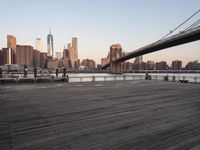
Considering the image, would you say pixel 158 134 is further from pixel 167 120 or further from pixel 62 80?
pixel 62 80

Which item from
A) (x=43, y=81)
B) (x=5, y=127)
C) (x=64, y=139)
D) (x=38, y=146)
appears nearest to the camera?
(x=38, y=146)

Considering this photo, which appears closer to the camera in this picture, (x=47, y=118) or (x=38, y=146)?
(x=38, y=146)

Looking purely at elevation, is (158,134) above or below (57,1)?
below

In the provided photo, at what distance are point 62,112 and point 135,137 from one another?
341 cm

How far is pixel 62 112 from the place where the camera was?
6.60 meters

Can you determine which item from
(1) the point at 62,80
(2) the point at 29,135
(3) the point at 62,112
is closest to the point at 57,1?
(1) the point at 62,80

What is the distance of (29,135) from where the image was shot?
4.22 m

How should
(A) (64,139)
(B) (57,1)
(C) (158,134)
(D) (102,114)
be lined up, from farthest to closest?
(B) (57,1), (D) (102,114), (C) (158,134), (A) (64,139)

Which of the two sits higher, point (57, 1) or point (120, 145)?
point (57, 1)

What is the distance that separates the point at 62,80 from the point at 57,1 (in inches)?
660

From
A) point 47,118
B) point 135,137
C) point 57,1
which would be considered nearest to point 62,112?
point 47,118

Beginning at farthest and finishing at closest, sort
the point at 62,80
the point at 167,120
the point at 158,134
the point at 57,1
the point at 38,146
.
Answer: the point at 57,1
the point at 62,80
the point at 167,120
the point at 158,134
the point at 38,146

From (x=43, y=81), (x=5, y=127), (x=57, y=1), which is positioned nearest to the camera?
(x=5, y=127)

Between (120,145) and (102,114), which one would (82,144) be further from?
(102,114)
